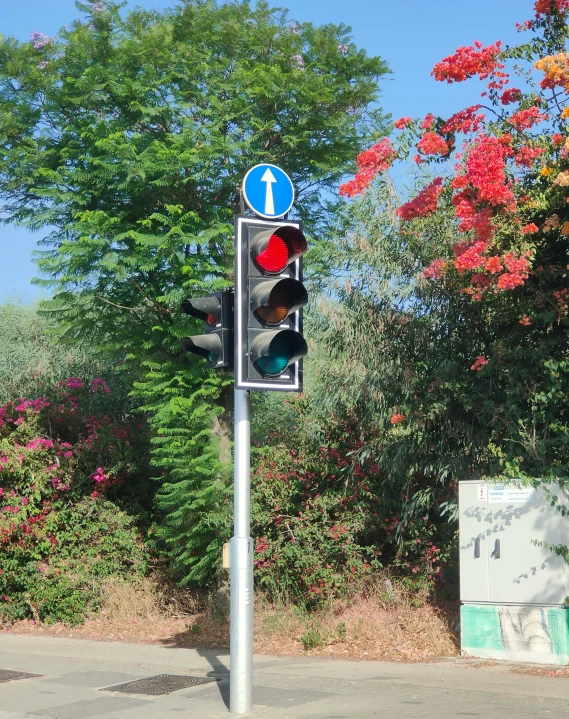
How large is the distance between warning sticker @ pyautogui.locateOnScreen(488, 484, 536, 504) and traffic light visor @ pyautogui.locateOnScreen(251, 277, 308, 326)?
11.8 ft

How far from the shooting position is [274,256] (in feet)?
25.7

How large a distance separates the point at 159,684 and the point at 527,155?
711cm

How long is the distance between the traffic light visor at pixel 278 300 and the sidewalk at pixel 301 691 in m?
3.33

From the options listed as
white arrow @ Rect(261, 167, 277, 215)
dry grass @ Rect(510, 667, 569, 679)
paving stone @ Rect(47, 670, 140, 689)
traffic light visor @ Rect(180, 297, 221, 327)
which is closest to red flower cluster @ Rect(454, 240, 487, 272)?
white arrow @ Rect(261, 167, 277, 215)

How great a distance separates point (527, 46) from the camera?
37.2 ft

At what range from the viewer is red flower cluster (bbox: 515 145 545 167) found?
1046cm

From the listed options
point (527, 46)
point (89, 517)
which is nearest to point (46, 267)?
point (89, 517)

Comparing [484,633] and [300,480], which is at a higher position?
[300,480]

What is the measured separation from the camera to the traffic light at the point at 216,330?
7.75m

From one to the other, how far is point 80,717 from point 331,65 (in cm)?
1125

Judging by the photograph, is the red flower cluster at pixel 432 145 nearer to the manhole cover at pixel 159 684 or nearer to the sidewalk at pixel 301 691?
the sidewalk at pixel 301 691

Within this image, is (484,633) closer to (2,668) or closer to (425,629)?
(425,629)

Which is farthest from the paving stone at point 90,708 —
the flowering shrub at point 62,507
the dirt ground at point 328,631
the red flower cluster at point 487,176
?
the flowering shrub at point 62,507

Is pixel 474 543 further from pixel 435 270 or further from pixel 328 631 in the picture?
pixel 435 270
